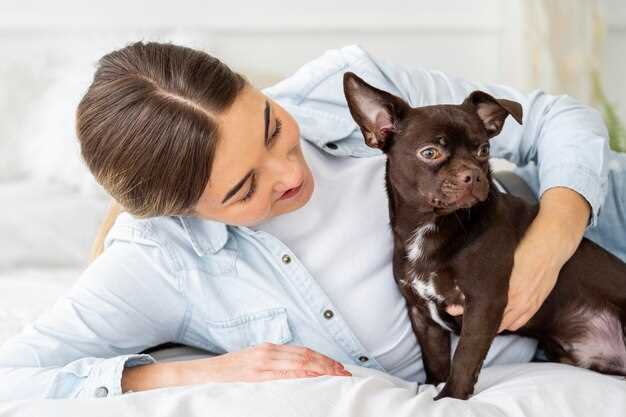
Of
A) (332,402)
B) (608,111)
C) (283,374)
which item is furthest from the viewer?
(608,111)

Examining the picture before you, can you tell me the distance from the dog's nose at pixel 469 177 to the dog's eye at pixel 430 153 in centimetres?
9

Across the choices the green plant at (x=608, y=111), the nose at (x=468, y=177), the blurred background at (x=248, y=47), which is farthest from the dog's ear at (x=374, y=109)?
the green plant at (x=608, y=111)

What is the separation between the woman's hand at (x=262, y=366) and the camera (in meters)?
1.46

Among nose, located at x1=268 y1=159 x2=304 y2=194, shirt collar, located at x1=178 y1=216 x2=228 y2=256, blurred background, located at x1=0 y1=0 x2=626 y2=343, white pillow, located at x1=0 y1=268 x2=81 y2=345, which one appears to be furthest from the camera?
blurred background, located at x1=0 y1=0 x2=626 y2=343

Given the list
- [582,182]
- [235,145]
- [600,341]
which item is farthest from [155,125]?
[600,341]

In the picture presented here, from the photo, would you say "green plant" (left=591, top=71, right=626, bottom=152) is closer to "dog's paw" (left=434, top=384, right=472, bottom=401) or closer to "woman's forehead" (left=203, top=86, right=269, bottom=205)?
"dog's paw" (left=434, top=384, right=472, bottom=401)

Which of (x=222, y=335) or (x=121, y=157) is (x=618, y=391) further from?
(x=121, y=157)

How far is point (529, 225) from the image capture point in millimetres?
1678

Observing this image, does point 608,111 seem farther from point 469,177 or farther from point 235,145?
point 235,145

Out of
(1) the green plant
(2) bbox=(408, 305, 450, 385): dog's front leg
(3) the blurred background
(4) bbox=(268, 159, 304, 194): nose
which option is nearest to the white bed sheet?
(2) bbox=(408, 305, 450, 385): dog's front leg

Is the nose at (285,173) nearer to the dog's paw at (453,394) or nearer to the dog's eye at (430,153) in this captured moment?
the dog's eye at (430,153)

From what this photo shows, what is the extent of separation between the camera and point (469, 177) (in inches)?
57.2

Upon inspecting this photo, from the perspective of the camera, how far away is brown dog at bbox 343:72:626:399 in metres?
1.53

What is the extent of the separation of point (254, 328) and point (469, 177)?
0.58 meters
